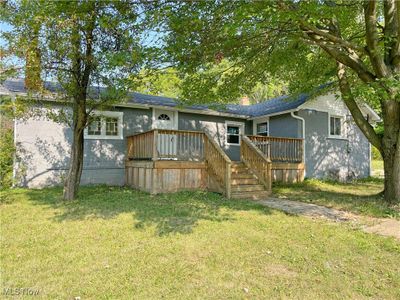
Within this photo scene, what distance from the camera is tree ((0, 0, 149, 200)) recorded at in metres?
6.04

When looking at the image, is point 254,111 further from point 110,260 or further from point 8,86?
point 110,260

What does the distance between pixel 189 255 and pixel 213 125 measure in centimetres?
1025

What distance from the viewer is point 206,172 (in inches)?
381

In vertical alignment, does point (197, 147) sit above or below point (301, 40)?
below

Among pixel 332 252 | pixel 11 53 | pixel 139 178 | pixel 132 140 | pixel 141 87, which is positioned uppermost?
pixel 11 53

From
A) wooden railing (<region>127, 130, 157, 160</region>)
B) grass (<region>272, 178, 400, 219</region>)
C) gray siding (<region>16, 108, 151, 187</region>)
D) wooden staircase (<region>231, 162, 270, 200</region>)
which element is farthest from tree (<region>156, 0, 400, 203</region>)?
gray siding (<region>16, 108, 151, 187</region>)

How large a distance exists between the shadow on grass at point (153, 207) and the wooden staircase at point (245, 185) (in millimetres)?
651

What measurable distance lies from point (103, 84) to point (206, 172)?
4.25 metres

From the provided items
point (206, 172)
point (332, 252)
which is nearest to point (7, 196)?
point (206, 172)

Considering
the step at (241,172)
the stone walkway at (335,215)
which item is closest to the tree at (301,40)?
the stone walkway at (335,215)

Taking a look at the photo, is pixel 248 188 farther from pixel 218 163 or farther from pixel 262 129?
pixel 262 129

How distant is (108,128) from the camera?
11.3 m

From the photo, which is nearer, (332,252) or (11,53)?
(332,252)

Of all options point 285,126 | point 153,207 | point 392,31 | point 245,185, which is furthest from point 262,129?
point 153,207
